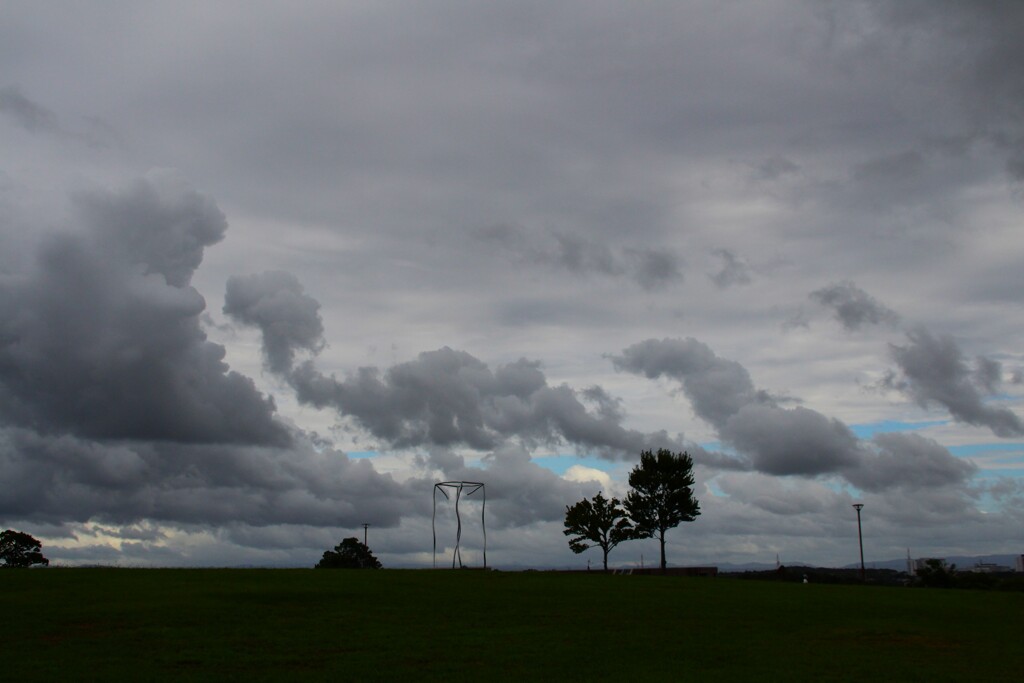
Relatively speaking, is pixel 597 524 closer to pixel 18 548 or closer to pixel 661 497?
pixel 661 497

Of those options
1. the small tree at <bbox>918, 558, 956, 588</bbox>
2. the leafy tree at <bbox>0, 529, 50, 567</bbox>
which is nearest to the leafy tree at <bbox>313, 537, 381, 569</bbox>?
the leafy tree at <bbox>0, 529, 50, 567</bbox>

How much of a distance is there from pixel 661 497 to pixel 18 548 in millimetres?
74813

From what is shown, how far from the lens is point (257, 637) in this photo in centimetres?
2981

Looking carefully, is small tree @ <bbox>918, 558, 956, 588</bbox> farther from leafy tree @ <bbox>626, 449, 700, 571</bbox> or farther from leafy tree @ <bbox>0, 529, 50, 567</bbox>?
leafy tree @ <bbox>0, 529, 50, 567</bbox>

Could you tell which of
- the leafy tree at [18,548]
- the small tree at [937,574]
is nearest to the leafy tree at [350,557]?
the leafy tree at [18,548]

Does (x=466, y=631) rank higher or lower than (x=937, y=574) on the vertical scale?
higher

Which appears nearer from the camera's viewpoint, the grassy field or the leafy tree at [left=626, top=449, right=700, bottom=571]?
the grassy field

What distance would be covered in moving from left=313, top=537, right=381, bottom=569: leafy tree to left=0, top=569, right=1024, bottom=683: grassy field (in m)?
65.5

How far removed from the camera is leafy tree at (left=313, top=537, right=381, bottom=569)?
379 ft

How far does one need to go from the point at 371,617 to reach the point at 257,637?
19.6 feet

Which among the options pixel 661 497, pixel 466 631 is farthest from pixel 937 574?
pixel 466 631

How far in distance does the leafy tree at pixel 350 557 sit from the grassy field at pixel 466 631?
65493mm

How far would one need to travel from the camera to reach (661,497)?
85.5 meters

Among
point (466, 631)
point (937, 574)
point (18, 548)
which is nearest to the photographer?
point (466, 631)
